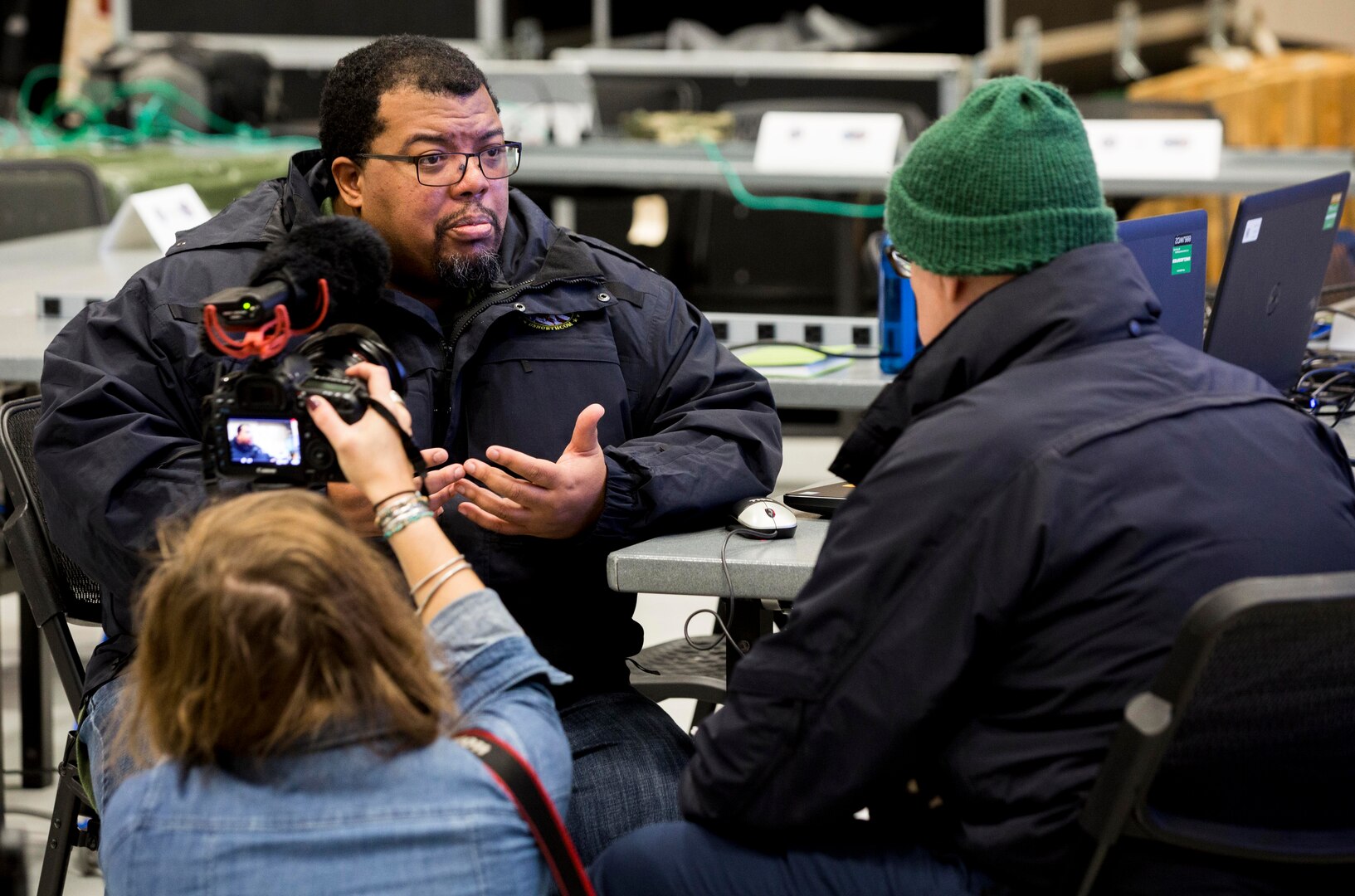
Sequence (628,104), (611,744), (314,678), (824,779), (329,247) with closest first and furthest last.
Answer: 1. (314,678)
2. (824,779)
3. (329,247)
4. (611,744)
5. (628,104)

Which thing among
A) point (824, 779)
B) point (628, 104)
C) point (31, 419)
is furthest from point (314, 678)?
point (628, 104)

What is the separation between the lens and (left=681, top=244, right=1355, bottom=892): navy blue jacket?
1369 mm

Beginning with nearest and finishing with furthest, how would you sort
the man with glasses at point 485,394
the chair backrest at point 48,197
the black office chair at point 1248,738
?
the black office chair at point 1248,738, the man with glasses at point 485,394, the chair backrest at point 48,197

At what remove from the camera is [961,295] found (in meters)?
1.58

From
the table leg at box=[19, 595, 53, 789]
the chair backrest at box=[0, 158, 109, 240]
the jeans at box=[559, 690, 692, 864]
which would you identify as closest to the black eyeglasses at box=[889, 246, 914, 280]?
the jeans at box=[559, 690, 692, 864]

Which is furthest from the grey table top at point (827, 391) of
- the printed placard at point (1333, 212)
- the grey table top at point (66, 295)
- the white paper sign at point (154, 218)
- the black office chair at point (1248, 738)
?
the white paper sign at point (154, 218)

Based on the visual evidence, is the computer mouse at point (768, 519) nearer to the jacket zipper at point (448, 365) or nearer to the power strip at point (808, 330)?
the jacket zipper at point (448, 365)

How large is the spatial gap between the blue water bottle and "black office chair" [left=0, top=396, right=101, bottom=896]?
1431 mm

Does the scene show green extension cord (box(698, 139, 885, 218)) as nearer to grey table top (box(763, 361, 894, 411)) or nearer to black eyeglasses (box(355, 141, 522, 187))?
grey table top (box(763, 361, 894, 411))

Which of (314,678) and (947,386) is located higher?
(947,386)

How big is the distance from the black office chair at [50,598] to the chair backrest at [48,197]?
273 centimetres

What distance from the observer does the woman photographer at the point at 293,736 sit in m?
1.32

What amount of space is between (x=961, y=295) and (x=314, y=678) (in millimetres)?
703

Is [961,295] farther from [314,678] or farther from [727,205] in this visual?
[727,205]
